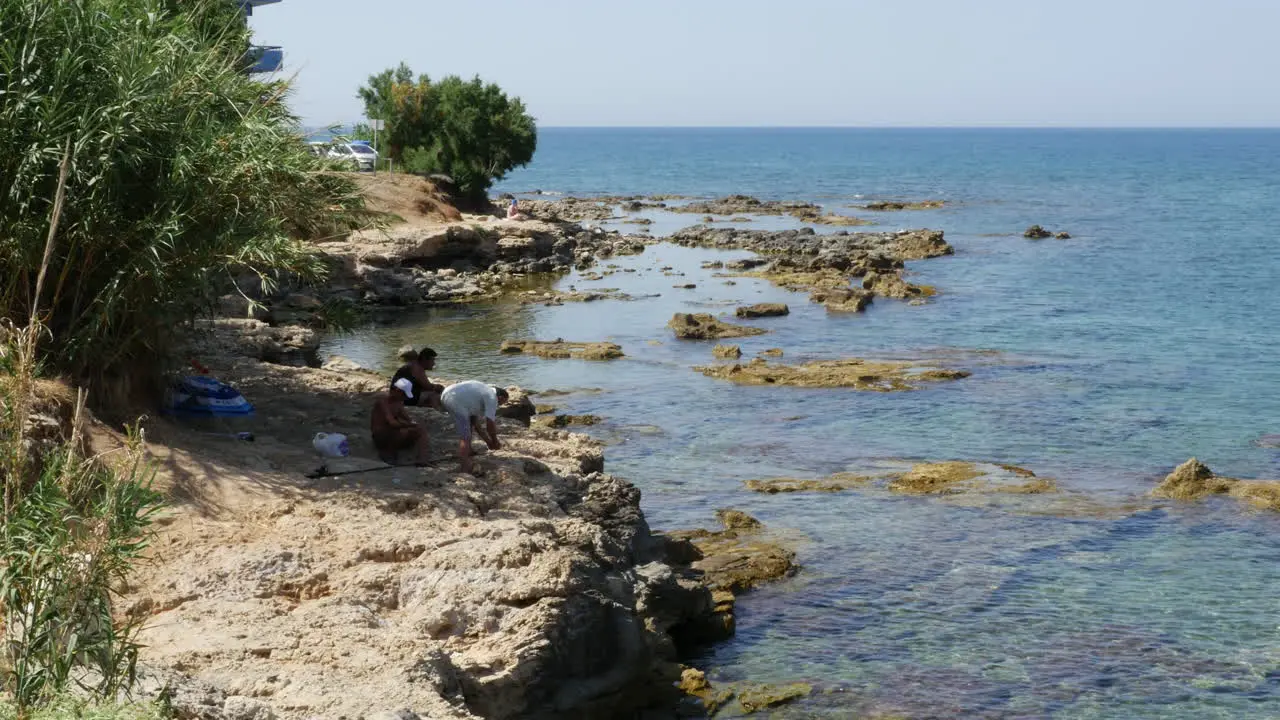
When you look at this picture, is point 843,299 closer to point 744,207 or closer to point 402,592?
point 402,592

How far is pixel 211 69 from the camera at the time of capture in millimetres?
16656

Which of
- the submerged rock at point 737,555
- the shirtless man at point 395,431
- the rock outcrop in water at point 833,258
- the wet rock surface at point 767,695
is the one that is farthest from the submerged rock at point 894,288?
the wet rock surface at point 767,695

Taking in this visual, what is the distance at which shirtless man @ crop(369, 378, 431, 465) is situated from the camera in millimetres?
16516

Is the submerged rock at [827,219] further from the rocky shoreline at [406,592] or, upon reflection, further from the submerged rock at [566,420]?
the rocky shoreline at [406,592]

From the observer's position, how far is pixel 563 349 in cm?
3575

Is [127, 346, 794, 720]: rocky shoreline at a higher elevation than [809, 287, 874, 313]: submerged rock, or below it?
Answer: higher

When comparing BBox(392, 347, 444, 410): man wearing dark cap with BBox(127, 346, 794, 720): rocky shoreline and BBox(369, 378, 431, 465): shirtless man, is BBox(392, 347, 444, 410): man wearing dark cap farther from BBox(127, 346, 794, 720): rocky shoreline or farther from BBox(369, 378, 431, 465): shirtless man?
BBox(127, 346, 794, 720): rocky shoreline

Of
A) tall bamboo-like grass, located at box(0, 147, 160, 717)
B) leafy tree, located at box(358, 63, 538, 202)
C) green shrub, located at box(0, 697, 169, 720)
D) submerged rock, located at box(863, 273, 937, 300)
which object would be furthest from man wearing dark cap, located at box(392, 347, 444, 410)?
leafy tree, located at box(358, 63, 538, 202)

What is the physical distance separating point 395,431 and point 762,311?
2561 cm

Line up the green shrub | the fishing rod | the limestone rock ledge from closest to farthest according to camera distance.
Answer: the green shrub < the limestone rock ledge < the fishing rod

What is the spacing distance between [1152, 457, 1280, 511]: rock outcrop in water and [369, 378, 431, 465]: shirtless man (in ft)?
40.6

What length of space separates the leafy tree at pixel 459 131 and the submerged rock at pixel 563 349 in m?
25.5

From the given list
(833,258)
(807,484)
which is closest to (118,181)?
(807,484)

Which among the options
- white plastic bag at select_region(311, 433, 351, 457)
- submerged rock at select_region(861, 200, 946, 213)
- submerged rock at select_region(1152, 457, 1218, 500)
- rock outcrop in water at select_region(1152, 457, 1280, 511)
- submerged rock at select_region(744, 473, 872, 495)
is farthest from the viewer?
submerged rock at select_region(861, 200, 946, 213)
